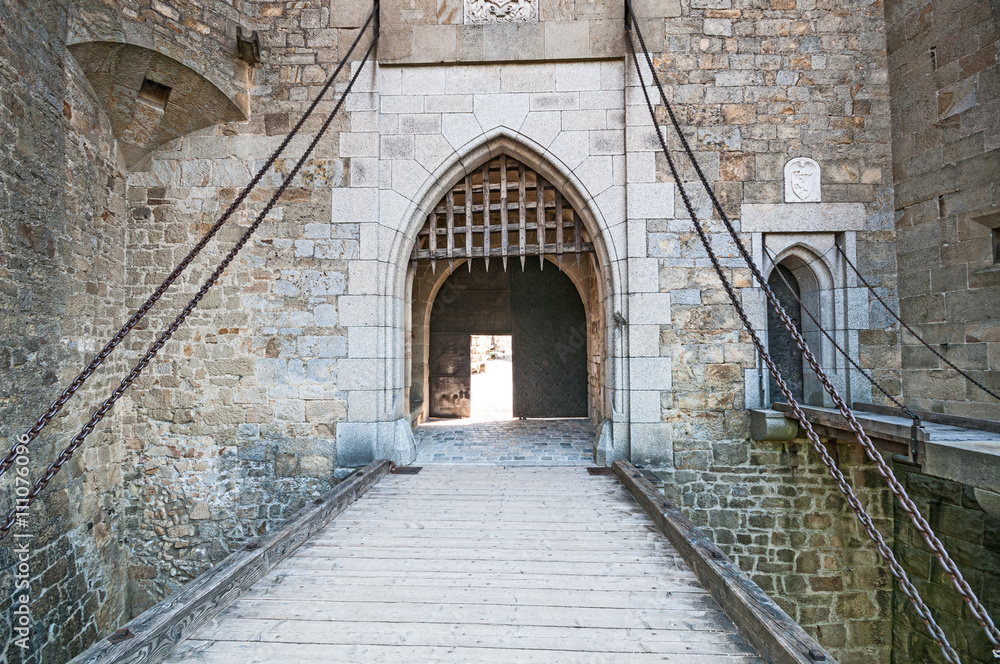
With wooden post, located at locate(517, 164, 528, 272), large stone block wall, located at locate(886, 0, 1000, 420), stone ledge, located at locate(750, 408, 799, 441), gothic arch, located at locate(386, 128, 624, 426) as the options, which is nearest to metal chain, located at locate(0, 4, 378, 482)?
gothic arch, located at locate(386, 128, 624, 426)

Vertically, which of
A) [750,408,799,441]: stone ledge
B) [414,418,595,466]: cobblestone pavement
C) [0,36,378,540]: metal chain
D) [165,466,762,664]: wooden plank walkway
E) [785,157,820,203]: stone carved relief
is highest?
[785,157,820,203]: stone carved relief

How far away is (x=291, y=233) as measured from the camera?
14.9 ft

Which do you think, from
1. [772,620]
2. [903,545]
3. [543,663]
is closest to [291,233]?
[543,663]

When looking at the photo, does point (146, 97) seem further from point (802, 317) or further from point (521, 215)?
point (802, 317)

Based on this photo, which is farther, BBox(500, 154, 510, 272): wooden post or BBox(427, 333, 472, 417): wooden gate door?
BBox(427, 333, 472, 417): wooden gate door

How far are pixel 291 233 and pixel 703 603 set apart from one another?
14.0 feet

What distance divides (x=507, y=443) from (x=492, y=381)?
882 centimetres

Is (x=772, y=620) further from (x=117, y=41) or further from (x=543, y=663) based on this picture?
(x=117, y=41)

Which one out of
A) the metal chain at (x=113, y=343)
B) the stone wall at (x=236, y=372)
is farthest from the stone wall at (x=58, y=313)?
the metal chain at (x=113, y=343)

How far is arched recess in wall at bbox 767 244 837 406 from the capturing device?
180 inches

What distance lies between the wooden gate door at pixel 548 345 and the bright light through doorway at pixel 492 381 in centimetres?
62

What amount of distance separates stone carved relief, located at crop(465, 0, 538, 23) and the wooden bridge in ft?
14.2
